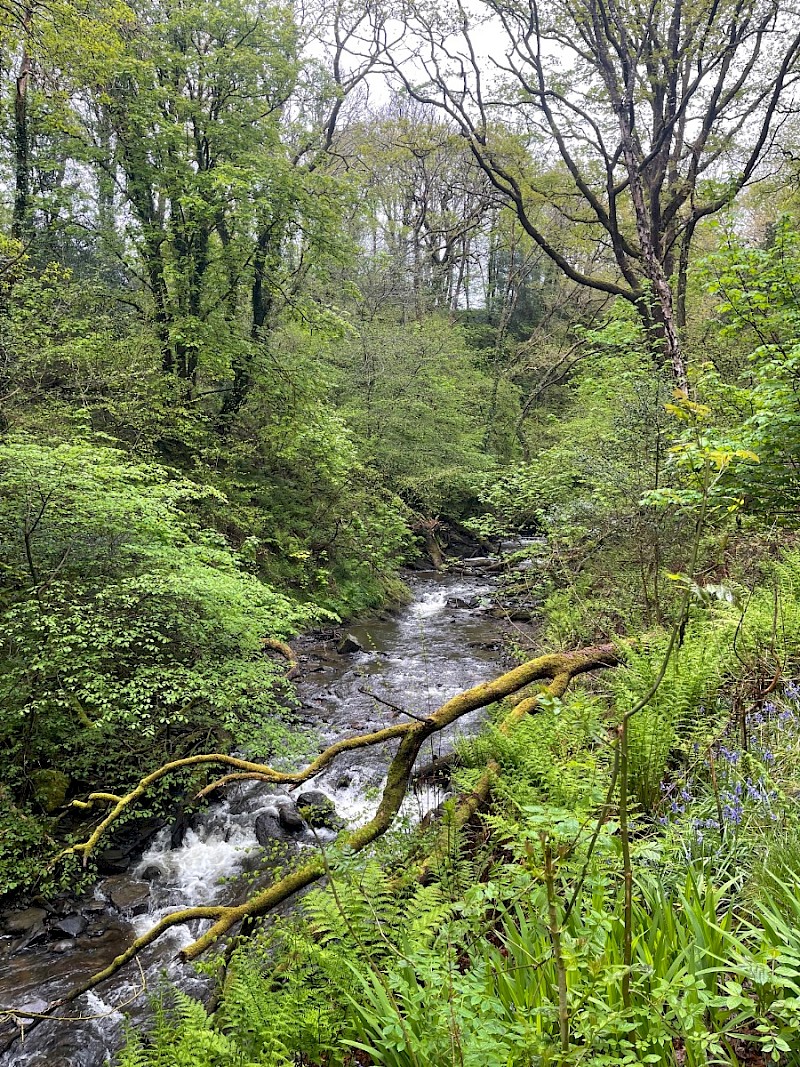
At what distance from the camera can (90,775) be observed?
241 inches

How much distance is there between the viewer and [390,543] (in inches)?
581

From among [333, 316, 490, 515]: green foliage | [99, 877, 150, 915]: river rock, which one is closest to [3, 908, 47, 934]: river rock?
[99, 877, 150, 915]: river rock

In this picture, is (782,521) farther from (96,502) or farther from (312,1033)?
(96,502)

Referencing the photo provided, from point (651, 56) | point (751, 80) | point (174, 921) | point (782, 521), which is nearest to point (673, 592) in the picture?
point (782, 521)

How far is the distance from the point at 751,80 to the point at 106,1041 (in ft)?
59.8

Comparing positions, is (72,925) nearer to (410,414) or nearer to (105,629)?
(105,629)

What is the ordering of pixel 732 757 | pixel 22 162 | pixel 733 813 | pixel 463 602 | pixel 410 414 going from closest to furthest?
pixel 733 813
pixel 732 757
pixel 22 162
pixel 463 602
pixel 410 414

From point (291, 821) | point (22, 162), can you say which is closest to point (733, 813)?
point (291, 821)

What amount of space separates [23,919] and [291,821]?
2.48 m

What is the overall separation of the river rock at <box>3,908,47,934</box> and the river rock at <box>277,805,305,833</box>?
2262 mm

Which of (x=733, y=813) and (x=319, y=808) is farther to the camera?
(x=319, y=808)

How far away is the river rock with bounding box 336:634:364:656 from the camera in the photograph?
1151 centimetres

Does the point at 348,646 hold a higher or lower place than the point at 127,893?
higher

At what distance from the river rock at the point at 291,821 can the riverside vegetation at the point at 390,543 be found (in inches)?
24.4
